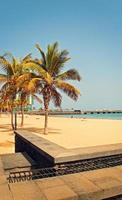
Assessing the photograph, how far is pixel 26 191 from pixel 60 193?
1.42ft

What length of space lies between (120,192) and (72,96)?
16190 millimetres

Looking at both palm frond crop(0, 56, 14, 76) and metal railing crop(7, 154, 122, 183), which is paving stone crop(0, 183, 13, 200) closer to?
metal railing crop(7, 154, 122, 183)

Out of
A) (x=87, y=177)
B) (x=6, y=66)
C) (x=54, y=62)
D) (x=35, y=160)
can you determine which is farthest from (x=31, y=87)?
(x=87, y=177)

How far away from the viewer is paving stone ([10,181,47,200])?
2643mm

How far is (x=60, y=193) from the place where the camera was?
279cm

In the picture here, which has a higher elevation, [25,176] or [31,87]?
[31,87]

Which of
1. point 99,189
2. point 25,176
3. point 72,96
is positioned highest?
point 72,96

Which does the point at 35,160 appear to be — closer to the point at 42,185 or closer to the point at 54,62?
the point at 42,185

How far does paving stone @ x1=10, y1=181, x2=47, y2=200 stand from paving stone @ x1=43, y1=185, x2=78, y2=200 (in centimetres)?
9

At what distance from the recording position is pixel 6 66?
944 inches

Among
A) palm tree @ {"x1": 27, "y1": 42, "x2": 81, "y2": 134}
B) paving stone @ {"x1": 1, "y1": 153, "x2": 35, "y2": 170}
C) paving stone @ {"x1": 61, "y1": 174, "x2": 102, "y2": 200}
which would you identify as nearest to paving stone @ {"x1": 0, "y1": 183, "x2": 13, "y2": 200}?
paving stone @ {"x1": 61, "y1": 174, "x2": 102, "y2": 200}

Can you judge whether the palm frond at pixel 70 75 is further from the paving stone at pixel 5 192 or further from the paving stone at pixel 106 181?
the paving stone at pixel 5 192

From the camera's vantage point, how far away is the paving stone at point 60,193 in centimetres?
267

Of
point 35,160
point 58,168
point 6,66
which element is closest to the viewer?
point 58,168
